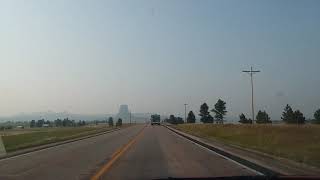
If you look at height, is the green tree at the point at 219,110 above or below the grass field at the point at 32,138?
above

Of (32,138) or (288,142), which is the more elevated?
(32,138)

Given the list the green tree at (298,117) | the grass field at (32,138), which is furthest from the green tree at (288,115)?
the grass field at (32,138)

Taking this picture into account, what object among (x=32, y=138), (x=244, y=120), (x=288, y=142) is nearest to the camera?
(x=288, y=142)

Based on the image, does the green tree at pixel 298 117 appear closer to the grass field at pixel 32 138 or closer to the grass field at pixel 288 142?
the grass field at pixel 32 138

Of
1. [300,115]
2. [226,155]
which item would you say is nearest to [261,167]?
[226,155]

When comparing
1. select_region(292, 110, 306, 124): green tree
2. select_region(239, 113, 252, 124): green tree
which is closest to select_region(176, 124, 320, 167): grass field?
select_region(292, 110, 306, 124): green tree

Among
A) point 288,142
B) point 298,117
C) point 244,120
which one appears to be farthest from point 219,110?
point 288,142

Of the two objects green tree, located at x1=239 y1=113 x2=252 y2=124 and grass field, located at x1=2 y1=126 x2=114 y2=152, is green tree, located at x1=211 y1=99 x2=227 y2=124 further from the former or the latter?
grass field, located at x1=2 y1=126 x2=114 y2=152

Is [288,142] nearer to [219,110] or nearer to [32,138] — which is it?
[32,138]

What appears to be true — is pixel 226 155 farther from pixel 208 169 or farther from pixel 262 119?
pixel 262 119

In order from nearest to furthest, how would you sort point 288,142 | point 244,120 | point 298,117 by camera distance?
point 288,142 → point 298,117 → point 244,120

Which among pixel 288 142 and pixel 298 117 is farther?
pixel 298 117

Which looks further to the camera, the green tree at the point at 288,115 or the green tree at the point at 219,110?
the green tree at the point at 219,110

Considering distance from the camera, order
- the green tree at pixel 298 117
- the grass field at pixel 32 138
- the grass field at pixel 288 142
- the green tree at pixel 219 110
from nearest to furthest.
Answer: the grass field at pixel 288 142
the grass field at pixel 32 138
the green tree at pixel 298 117
the green tree at pixel 219 110
